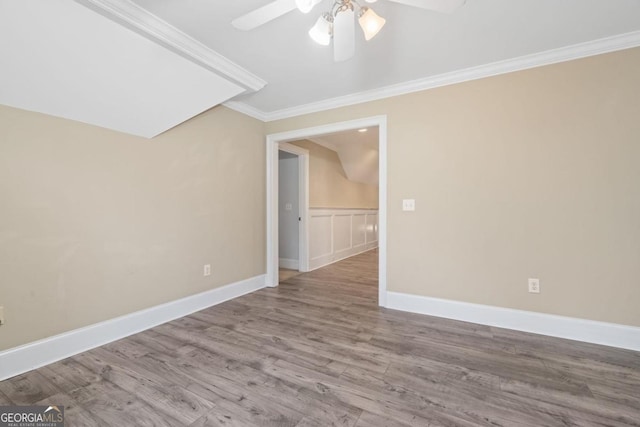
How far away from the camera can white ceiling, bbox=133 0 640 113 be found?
1625 mm

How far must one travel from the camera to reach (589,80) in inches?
79.3

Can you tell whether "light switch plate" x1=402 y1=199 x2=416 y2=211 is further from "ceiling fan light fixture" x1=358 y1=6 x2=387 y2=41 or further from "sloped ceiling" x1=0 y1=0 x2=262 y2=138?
"sloped ceiling" x1=0 y1=0 x2=262 y2=138

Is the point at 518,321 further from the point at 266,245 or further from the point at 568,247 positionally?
the point at 266,245

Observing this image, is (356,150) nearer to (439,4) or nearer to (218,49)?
(218,49)

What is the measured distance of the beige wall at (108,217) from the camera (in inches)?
64.2

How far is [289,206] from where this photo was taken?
14.8 ft

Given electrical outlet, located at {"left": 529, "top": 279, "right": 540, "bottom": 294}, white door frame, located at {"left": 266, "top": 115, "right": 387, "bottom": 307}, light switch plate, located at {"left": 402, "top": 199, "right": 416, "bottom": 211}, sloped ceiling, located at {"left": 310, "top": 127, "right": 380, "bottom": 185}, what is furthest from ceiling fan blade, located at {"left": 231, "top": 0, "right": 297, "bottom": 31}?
sloped ceiling, located at {"left": 310, "top": 127, "right": 380, "bottom": 185}

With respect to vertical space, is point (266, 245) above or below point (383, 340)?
above

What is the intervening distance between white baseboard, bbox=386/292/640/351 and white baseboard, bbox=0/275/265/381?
2.02 meters

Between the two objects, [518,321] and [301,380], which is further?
[518,321]

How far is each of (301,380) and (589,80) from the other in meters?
3.03

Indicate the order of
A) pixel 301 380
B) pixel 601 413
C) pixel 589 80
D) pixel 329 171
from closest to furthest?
pixel 601 413, pixel 301 380, pixel 589 80, pixel 329 171

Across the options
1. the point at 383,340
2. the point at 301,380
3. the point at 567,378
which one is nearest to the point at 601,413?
the point at 567,378

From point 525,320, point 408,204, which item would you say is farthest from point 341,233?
point 525,320
